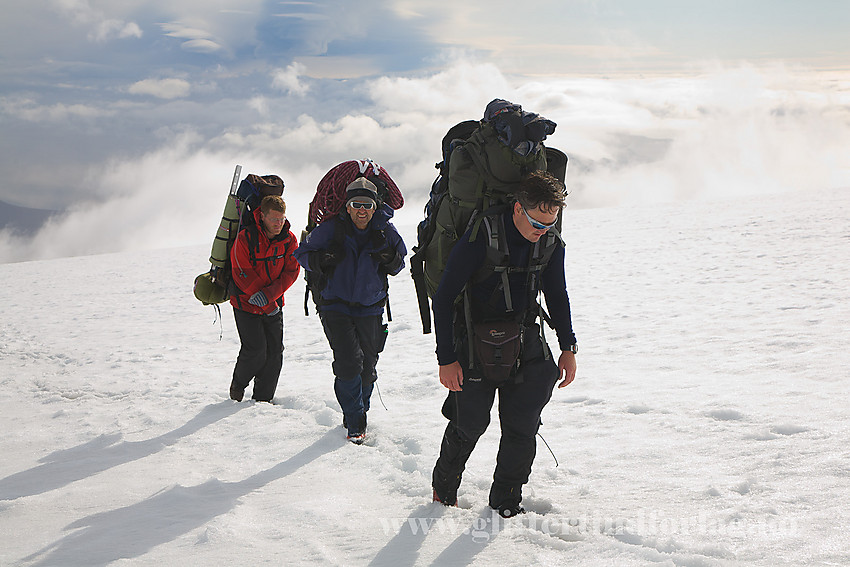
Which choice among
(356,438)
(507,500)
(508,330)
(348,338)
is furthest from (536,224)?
(356,438)

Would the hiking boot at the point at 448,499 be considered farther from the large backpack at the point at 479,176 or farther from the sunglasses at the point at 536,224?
the sunglasses at the point at 536,224

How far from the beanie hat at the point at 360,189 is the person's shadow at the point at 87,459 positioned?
268cm

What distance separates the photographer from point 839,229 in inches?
627

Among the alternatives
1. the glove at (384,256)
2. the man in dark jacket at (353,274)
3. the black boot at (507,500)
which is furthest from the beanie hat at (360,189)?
the black boot at (507,500)

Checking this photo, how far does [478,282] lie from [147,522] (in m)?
2.50

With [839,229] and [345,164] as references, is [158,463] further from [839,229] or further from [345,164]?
[839,229]

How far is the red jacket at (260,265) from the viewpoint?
606 centimetres

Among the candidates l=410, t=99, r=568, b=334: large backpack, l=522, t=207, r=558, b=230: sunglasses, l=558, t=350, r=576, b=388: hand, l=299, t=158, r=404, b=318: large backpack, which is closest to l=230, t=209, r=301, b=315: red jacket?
l=299, t=158, r=404, b=318: large backpack

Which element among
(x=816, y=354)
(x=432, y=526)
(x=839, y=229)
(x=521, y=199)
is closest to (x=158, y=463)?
(x=432, y=526)

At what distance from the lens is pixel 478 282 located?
358 centimetres

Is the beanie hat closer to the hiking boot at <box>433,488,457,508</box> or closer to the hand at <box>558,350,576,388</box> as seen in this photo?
the hand at <box>558,350,576,388</box>

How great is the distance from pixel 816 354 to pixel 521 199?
225 inches

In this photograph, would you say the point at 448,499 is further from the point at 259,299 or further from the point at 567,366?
the point at 259,299

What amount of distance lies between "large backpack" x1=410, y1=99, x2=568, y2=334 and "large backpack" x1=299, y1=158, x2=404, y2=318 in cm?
153
